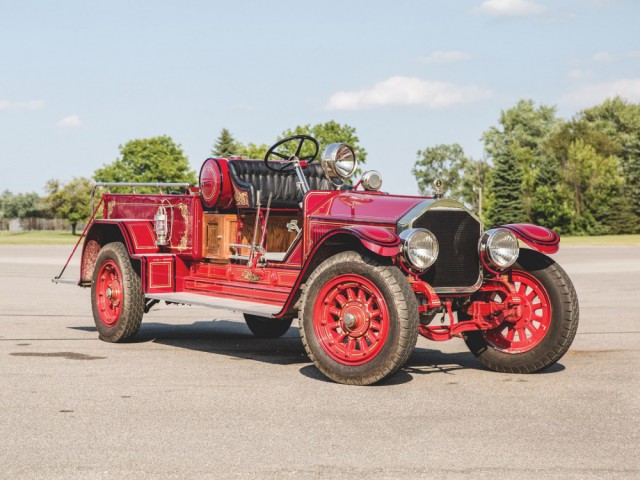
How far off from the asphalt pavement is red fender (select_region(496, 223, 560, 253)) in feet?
3.54

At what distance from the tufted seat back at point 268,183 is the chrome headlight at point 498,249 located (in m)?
2.03

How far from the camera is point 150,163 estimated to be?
7681 cm

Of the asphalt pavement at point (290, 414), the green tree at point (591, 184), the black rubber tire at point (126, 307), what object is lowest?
the asphalt pavement at point (290, 414)

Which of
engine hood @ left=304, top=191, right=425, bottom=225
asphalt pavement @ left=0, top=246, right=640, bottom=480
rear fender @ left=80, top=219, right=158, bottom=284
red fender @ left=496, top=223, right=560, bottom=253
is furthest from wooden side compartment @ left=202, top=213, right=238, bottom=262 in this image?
red fender @ left=496, top=223, right=560, bottom=253

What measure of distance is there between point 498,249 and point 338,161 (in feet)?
5.79

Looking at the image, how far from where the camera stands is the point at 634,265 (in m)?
26.9

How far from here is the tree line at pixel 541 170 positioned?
7369 centimetres

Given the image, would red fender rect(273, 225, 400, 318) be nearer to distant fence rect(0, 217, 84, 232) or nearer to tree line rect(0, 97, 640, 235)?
tree line rect(0, 97, 640, 235)

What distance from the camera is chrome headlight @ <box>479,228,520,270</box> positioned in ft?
25.3

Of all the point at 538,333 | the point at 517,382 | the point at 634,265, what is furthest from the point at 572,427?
the point at 634,265

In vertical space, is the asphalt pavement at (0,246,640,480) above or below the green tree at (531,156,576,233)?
below

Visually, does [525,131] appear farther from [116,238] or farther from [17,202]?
[116,238]

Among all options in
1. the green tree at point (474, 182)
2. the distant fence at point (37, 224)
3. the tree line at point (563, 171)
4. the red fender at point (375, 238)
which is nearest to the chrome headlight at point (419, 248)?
the red fender at point (375, 238)

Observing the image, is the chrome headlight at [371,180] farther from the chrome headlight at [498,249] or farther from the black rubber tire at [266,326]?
the black rubber tire at [266,326]
